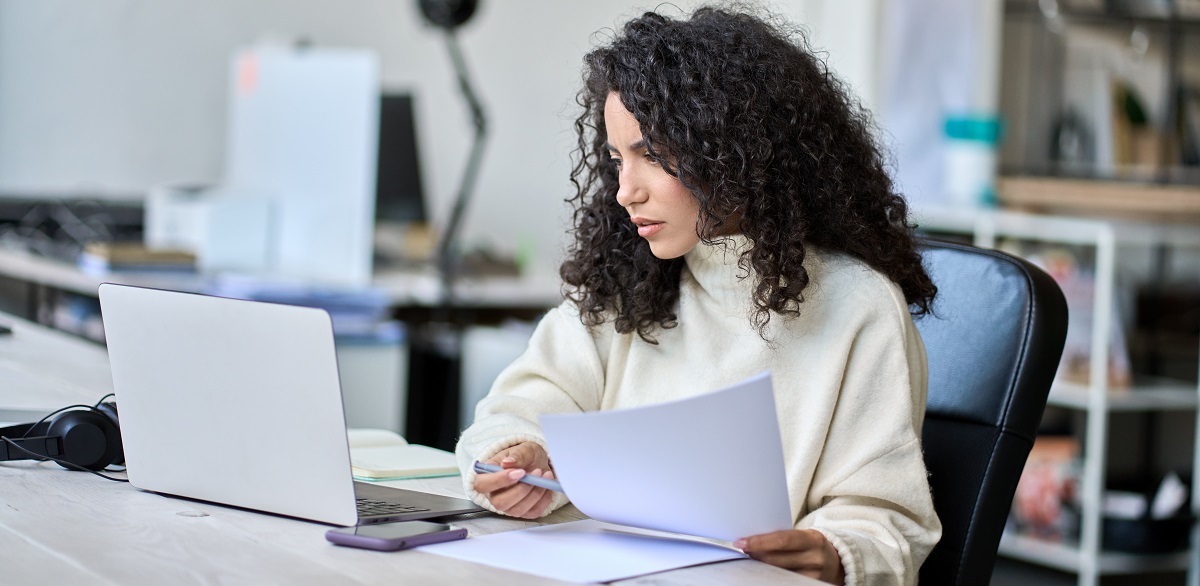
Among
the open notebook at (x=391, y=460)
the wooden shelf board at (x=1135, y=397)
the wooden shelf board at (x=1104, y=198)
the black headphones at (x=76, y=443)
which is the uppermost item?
the wooden shelf board at (x=1104, y=198)

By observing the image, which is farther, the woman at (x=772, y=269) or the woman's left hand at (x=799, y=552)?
the woman at (x=772, y=269)

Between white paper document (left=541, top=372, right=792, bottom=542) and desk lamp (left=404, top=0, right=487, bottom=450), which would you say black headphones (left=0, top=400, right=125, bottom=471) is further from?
desk lamp (left=404, top=0, right=487, bottom=450)

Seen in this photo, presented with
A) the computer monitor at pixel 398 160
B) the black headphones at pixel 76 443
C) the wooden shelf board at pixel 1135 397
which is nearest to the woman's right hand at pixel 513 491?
the black headphones at pixel 76 443

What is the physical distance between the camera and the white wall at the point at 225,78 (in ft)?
12.2

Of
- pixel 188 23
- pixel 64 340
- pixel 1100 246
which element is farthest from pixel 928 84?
pixel 64 340

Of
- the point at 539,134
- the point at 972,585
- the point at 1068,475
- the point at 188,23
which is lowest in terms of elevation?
the point at 1068,475

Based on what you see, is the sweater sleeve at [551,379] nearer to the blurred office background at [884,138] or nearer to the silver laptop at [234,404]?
the silver laptop at [234,404]

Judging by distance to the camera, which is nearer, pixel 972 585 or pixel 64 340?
pixel 972 585

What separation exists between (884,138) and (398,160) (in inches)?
56.0

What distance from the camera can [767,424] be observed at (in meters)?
0.91

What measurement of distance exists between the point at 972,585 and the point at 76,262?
2.40 meters

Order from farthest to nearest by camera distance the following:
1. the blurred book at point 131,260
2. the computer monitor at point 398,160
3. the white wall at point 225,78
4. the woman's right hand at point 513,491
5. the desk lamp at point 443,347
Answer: the white wall at point 225,78
the computer monitor at point 398,160
the desk lamp at point 443,347
the blurred book at point 131,260
the woman's right hand at point 513,491

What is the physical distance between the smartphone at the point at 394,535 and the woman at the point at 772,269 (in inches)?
→ 4.2

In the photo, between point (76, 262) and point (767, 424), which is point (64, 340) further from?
point (767, 424)
